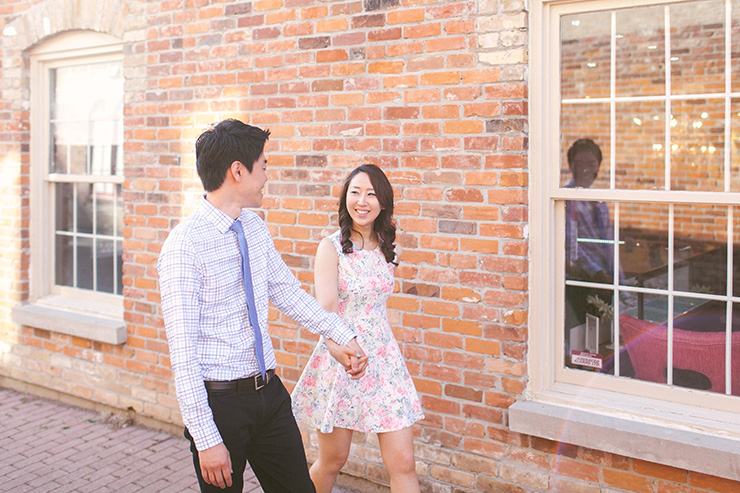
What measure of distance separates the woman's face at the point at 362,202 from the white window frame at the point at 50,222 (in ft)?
9.84

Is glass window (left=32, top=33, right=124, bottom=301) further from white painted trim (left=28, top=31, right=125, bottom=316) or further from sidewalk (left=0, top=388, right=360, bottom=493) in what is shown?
sidewalk (left=0, top=388, right=360, bottom=493)

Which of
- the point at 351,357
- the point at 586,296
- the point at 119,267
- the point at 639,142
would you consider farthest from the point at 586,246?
the point at 639,142

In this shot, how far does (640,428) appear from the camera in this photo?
133 inches

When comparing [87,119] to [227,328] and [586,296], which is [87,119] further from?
[586,296]

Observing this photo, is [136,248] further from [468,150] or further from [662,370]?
[662,370]

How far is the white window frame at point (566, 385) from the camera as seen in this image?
3297 millimetres

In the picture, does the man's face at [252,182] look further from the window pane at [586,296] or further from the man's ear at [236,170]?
the window pane at [586,296]

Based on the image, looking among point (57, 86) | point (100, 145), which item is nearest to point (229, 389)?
point (100, 145)

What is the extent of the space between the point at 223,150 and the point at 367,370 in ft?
4.09

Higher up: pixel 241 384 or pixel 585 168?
pixel 585 168

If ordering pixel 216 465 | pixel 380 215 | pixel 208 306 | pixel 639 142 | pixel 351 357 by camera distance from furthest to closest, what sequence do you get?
pixel 639 142 < pixel 380 215 < pixel 351 357 < pixel 208 306 < pixel 216 465

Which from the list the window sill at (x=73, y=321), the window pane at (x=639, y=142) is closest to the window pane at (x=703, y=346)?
the window sill at (x=73, y=321)

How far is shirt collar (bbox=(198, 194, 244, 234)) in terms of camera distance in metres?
2.67

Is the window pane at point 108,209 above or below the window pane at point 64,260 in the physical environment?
above
